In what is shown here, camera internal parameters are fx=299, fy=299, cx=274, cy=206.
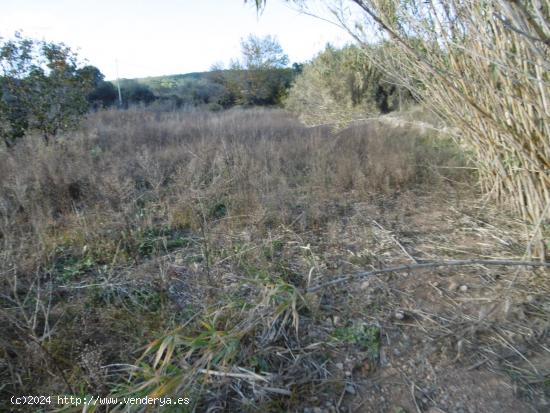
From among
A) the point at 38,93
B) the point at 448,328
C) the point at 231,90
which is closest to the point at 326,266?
the point at 448,328

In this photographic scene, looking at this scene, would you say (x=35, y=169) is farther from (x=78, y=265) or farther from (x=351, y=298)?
(x=351, y=298)

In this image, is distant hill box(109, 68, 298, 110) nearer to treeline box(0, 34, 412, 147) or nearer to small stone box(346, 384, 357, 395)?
treeline box(0, 34, 412, 147)

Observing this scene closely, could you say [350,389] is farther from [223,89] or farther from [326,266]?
[223,89]

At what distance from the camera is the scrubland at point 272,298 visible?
5.01 feet

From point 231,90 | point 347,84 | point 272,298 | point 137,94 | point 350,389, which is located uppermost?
point 231,90

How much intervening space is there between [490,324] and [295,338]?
3.86ft

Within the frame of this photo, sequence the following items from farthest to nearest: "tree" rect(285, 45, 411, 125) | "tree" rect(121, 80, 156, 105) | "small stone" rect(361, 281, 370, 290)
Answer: "tree" rect(121, 80, 156, 105)
"tree" rect(285, 45, 411, 125)
"small stone" rect(361, 281, 370, 290)

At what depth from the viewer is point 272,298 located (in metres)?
1.92

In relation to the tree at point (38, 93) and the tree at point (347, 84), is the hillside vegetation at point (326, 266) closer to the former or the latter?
the tree at point (38, 93)

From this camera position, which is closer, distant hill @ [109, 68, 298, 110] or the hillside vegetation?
the hillside vegetation

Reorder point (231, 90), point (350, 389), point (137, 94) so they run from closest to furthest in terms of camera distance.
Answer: point (350, 389), point (137, 94), point (231, 90)

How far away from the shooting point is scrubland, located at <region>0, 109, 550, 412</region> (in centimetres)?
153

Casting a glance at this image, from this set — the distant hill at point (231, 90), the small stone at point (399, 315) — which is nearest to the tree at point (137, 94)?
the distant hill at point (231, 90)

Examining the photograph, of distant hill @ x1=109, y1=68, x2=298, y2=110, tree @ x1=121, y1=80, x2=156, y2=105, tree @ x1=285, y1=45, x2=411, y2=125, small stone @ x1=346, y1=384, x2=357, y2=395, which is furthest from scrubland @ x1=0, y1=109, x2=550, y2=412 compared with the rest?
tree @ x1=121, y1=80, x2=156, y2=105
